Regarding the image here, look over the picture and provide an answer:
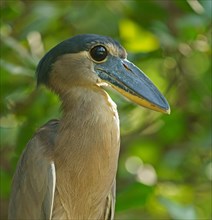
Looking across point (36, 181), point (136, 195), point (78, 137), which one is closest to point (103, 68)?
point (78, 137)

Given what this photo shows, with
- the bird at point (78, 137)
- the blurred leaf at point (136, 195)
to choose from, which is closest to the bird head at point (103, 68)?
the bird at point (78, 137)

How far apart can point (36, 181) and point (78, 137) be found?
24 centimetres

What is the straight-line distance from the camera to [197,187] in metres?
4.73

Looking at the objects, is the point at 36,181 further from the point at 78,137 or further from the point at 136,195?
the point at 136,195

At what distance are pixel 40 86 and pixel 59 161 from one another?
1.21 feet

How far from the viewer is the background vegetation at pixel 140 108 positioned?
13.5 ft

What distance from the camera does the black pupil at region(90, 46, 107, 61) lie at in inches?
141

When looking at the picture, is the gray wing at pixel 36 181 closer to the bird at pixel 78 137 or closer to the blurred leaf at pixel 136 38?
the bird at pixel 78 137

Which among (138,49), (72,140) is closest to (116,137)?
(72,140)

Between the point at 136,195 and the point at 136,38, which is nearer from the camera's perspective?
the point at 136,195

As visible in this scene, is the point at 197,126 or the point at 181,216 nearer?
the point at 181,216

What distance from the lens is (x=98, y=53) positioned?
11.8 ft

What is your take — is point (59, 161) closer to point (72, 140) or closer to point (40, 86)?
point (72, 140)

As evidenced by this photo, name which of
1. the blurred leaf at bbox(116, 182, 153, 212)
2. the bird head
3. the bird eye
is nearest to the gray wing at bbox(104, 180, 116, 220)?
the blurred leaf at bbox(116, 182, 153, 212)
